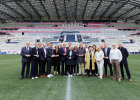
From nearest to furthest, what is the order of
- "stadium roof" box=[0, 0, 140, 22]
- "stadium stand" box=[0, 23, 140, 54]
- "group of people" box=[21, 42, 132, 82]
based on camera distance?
"group of people" box=[21, 42, 132, 82] < "stadium roof" box=[0, 0, 140, 22] < "stadium stand" box=[0, 23, 140, 54]

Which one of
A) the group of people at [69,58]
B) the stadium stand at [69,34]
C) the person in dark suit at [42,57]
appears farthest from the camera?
the stadium stand at [69,34]

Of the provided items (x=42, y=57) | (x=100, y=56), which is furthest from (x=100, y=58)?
(x=42, y=57)

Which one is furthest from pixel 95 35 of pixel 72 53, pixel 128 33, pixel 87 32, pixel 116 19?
pixel 72 53

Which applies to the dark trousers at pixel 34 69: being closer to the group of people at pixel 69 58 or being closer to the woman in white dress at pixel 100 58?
the group of people at pixel 69 58

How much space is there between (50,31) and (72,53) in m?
42.1

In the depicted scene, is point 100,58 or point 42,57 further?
point 42,57

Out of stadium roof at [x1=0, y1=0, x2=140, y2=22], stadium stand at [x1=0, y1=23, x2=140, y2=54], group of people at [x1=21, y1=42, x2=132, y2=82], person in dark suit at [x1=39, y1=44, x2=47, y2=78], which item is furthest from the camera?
stadium stand at [x1=0, y1=23, x2=140, y2=54]

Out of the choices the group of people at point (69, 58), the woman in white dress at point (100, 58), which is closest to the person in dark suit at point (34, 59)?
the group of people at point (69, 58)

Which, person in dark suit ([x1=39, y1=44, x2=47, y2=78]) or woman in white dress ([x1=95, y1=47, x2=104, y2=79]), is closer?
woman in white dress ([x1=95, y1=47, x2=104, y2=79])

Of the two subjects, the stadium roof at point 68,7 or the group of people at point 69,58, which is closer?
the group of people at point 69,58

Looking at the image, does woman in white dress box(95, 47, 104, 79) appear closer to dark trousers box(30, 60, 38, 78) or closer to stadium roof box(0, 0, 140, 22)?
dark trousers box(30, 60, 38, 78)

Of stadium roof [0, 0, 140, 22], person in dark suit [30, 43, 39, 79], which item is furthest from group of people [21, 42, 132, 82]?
stadium roof [0, 0, 140, 22]

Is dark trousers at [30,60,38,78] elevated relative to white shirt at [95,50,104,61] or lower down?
lower down

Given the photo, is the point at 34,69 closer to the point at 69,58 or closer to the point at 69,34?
the point at 69,58
